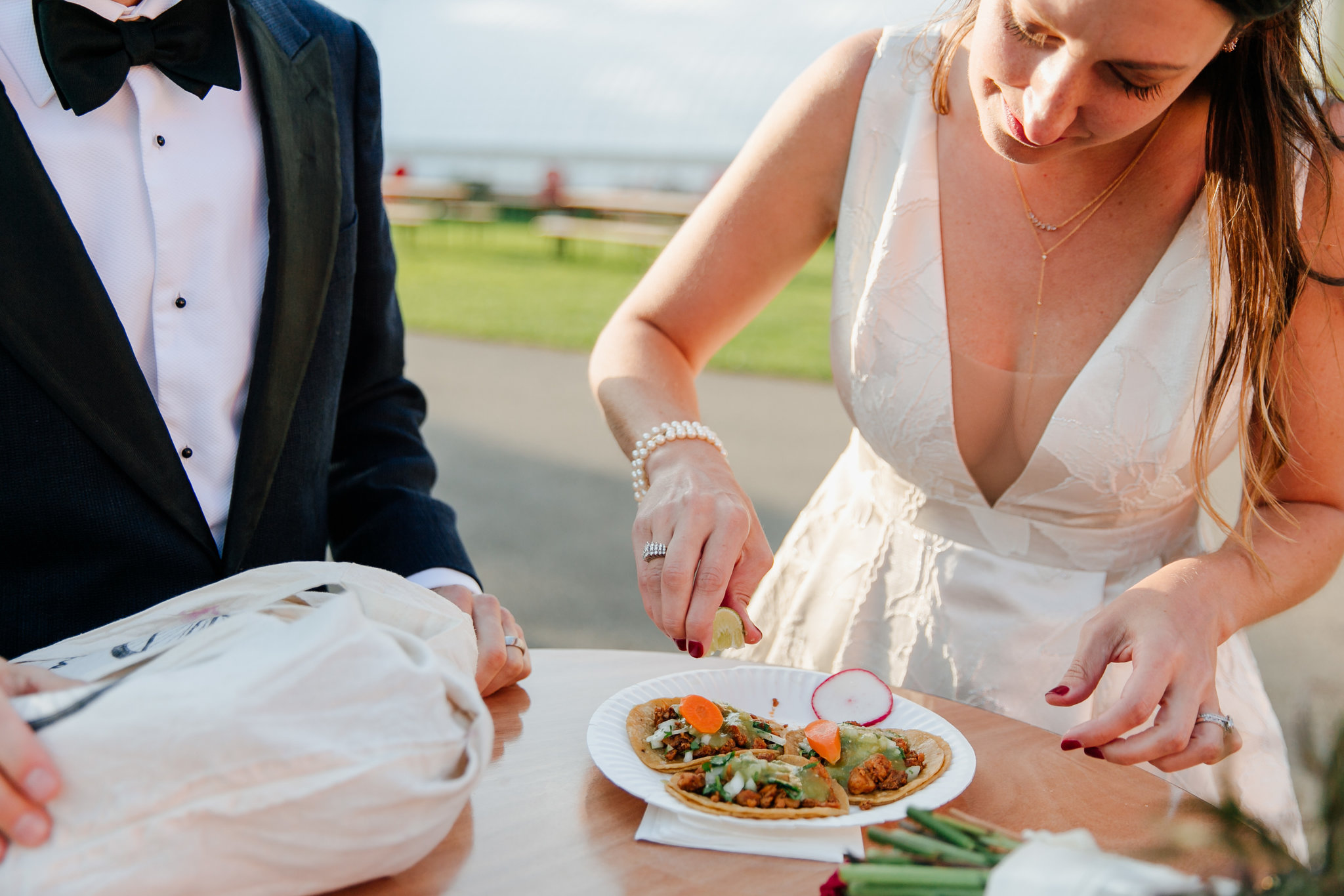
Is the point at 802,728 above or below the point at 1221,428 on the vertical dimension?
below

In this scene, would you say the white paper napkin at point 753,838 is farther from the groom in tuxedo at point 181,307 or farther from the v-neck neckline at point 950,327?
the v-neck neckline at point 950,327

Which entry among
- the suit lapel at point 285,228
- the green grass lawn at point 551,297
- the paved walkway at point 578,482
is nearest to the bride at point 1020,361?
the suit lapel at point 285,228

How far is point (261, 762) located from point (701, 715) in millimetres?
542

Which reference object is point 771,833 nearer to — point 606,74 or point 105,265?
point 105,265

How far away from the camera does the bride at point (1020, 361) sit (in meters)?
1.44

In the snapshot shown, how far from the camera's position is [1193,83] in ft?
5.12

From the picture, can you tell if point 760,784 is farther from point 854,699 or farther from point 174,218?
point 174,218

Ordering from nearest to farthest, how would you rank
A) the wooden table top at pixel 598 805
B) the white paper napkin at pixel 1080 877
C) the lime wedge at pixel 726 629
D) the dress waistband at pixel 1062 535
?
the white paper napkin at pixel 1080 877
the wooden table top at pixel 598 805
the lime wedge at pixel 726 629
the dress waistband at pixel 1062 535

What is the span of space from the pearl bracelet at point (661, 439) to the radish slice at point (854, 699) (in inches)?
13.8

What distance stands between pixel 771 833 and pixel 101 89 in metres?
1.09

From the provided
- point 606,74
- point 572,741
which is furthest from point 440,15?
point 572,741

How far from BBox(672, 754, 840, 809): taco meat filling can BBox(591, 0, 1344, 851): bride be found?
0.23m

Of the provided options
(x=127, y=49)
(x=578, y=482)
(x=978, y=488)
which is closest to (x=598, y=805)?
(x=978, y=488)

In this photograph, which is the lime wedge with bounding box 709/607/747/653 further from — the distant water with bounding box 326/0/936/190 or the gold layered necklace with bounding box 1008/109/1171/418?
the distant water with bounding box 326/0/936/190
